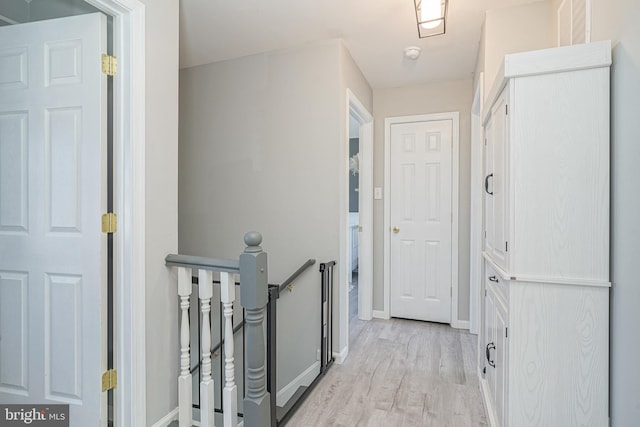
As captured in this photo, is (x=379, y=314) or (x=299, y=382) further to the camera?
(x=379, y=314)

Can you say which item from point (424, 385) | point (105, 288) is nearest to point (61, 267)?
point (105, 288)

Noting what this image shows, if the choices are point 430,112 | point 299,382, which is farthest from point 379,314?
point 430,112

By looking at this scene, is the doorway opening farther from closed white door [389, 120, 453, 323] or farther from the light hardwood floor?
closed white door [389, 120, 453, 323]

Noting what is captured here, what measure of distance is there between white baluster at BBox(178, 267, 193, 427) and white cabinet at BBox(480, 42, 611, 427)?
1.56 metres

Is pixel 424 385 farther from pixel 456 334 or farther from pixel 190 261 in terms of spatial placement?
pixel 190 261

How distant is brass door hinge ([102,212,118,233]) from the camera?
1.63 meters

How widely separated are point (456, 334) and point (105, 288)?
10.1 ft

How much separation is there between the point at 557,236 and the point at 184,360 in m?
1.88

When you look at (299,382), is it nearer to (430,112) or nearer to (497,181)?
(497,181)

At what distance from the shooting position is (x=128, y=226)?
1.65 meters

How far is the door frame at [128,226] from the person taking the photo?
1640 mm

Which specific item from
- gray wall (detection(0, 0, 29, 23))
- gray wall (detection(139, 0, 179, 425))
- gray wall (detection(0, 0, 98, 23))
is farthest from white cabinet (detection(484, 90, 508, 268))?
gray wall (detection(0, 0, 29, 23))

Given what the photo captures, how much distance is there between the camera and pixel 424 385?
7.72ft

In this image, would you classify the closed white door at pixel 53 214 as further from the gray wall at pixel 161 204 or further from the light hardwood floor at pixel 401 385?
the light hardwood floor at pixel 401 385
